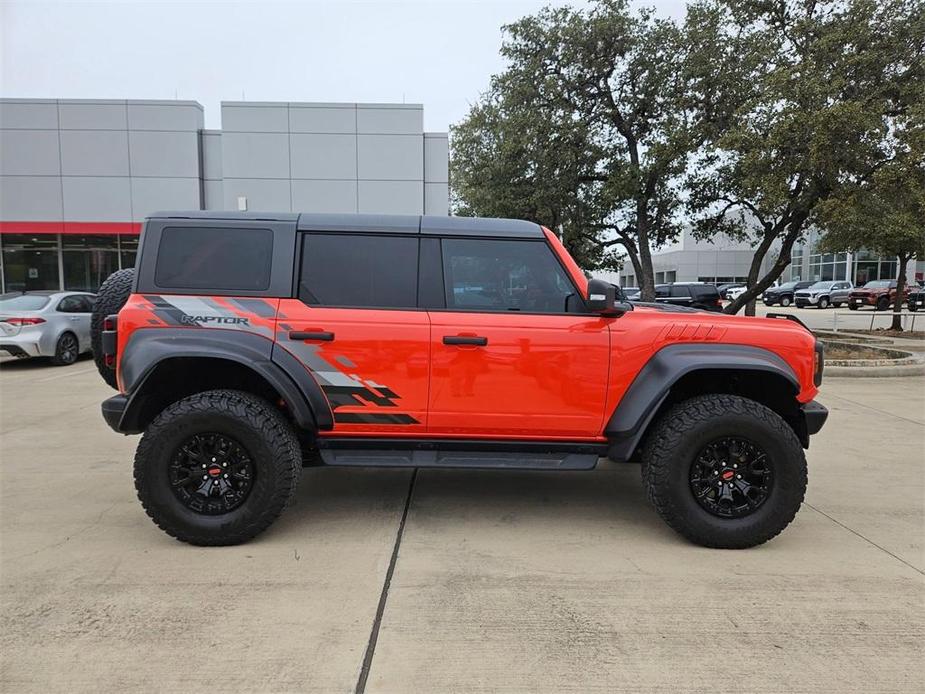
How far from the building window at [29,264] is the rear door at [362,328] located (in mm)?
19601

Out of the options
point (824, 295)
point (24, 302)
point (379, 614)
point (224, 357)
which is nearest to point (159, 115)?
point (24, 302)

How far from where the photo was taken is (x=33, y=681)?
2455 mm

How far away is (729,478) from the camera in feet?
12.2

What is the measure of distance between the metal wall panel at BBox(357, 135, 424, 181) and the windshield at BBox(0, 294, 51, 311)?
873 cm

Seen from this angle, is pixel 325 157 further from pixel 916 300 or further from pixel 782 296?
pixel 782 296

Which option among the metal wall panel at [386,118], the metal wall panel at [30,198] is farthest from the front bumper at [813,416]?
the metal wall panel at [30,198]

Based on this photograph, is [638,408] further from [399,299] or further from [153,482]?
[153,482]

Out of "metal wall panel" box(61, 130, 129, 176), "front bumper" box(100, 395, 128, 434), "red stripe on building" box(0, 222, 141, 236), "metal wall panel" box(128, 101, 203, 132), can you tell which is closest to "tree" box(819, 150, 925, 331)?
"front bumper" box(100, 395, 128, 434)

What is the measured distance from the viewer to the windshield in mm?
11016

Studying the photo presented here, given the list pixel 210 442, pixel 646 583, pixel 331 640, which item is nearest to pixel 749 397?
pixel 646 583

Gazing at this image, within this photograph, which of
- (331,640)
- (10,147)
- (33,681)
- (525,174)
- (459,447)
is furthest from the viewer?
(10,147)

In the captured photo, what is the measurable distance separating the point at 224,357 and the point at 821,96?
10.9m

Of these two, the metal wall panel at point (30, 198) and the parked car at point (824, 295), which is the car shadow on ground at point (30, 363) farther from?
the parked car at point (824, 295)

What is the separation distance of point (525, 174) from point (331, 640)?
1301cm
